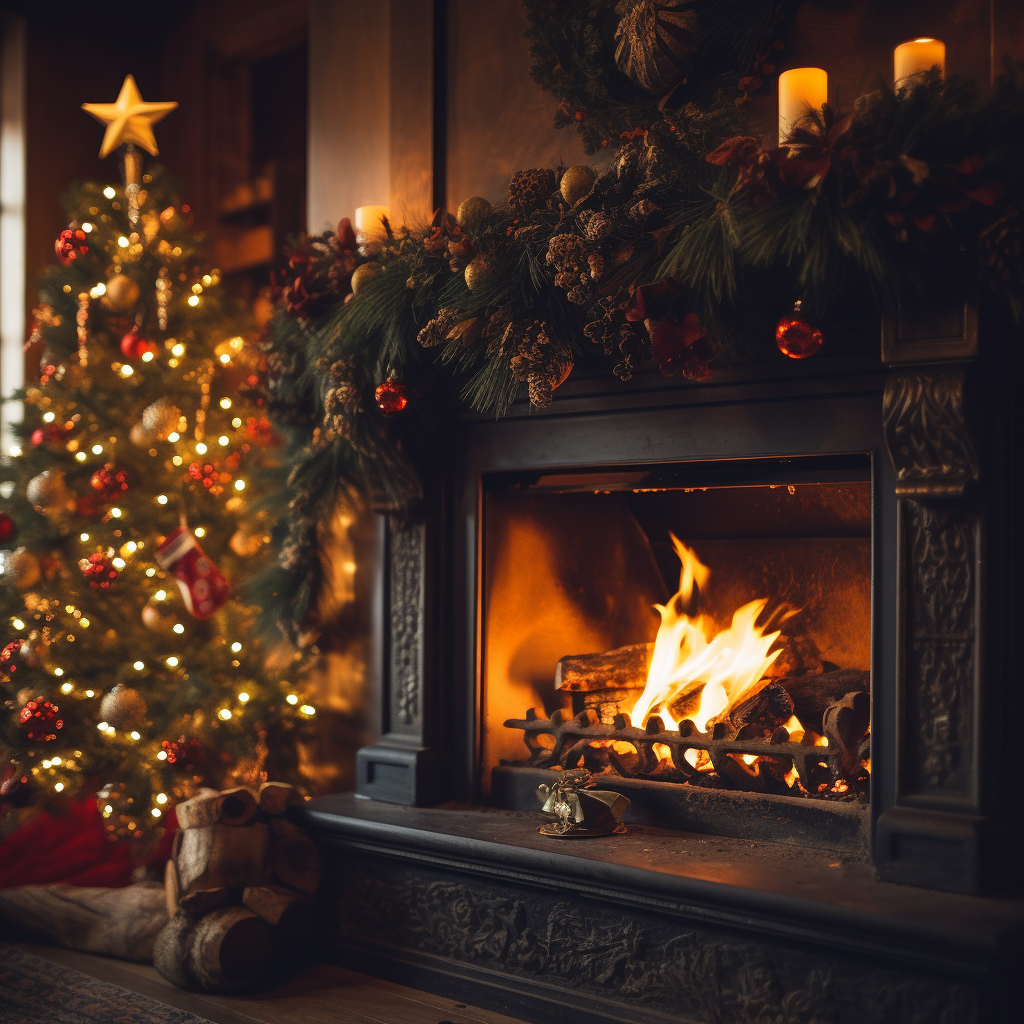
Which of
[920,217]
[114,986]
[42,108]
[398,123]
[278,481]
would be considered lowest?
[114,986]

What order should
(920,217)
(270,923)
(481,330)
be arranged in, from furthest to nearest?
(270,923) → (481,330) → (920,217)

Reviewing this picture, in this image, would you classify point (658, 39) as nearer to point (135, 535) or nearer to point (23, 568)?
point (135, 535)

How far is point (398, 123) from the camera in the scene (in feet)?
8.54

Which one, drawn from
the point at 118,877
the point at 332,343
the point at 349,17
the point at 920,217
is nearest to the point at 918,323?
the point at 920,217

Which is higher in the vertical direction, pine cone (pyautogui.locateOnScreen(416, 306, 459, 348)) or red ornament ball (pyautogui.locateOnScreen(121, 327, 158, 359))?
red ornament ball (pyautogui.locateOnScreen(121, 327, 158, 359))

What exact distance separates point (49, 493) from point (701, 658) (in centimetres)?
174

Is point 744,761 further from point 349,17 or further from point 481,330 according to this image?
point 349,17

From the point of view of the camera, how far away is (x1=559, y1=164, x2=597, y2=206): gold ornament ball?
1.99 metres

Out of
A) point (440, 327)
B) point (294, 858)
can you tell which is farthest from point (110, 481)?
point (440, 327)

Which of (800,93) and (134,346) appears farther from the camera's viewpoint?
(134,346)

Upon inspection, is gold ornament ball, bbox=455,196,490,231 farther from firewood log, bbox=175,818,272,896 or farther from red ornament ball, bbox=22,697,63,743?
red ornament ball, bbox=22,697,63,743

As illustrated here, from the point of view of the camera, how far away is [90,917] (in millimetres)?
2512

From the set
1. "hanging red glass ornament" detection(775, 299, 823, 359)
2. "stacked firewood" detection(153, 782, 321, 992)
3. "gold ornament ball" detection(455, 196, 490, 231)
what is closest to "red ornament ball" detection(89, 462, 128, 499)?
"stacked firewood" detection(153, 782, 321, 992)

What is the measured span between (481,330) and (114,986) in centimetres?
157
